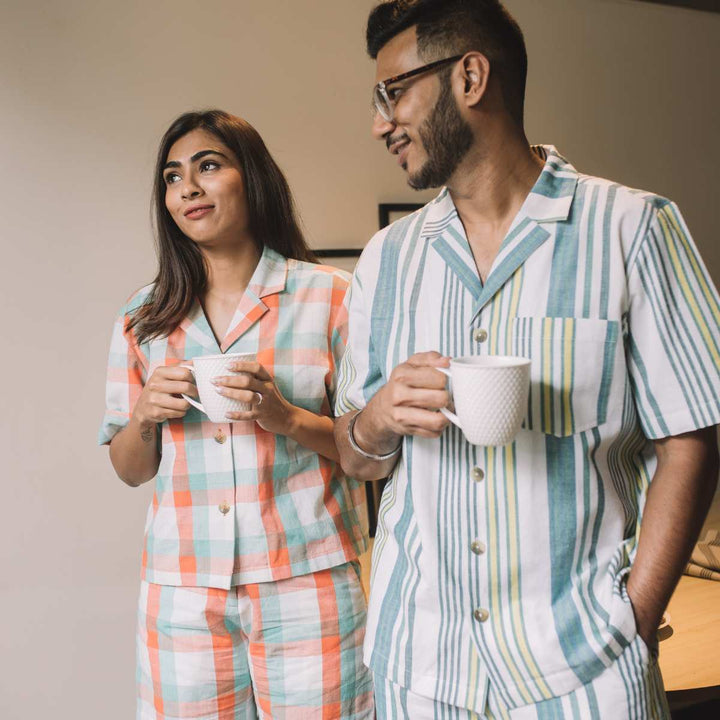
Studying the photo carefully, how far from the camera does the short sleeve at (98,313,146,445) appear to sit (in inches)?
61.5

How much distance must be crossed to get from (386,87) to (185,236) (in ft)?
2.16

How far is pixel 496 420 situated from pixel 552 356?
0.16m

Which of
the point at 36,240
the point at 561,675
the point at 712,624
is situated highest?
the point at 36,240

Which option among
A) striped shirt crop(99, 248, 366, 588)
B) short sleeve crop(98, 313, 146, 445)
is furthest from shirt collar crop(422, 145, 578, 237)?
short sleeve crop(98, 313, 146, 445)

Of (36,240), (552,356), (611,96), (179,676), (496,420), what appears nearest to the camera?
(496,420)

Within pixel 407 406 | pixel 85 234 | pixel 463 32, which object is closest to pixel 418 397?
pixel 407 406

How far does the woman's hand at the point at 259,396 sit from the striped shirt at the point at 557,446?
332 mm

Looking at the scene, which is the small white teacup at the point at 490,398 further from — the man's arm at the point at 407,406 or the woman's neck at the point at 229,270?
the woman's neck at the point at 229,270

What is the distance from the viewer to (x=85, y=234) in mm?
2453

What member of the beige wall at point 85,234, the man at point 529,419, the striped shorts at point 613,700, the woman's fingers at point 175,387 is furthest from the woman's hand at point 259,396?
the beige wall at point 85,234

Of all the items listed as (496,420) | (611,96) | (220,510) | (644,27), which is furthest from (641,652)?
(644,27)

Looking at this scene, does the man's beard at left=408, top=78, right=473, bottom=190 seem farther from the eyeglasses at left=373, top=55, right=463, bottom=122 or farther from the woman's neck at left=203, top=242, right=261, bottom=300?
the woman's neck at left=203, top=242, right=261, bottom=300

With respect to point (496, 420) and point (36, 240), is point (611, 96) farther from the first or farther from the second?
point (496, 420)

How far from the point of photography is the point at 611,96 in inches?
145
